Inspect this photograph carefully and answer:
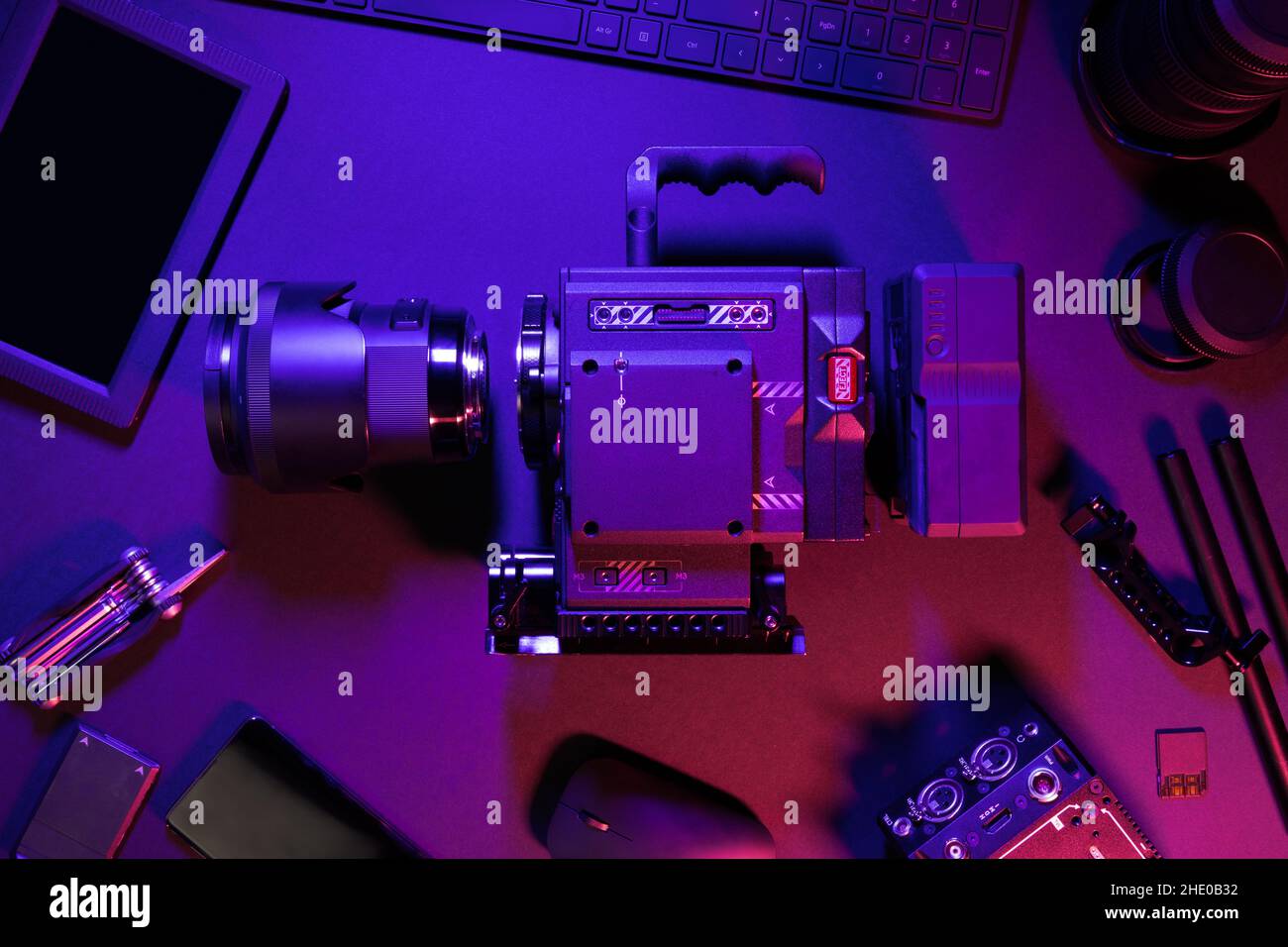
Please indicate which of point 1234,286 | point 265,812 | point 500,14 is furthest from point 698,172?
point 265,812

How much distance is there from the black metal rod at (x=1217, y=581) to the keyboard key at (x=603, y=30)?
0.83 m

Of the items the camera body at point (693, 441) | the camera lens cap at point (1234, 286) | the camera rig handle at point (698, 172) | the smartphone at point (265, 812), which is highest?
the camera rig handle at point (698, 172)

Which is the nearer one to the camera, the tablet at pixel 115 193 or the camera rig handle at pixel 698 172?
the camera rig handle at pixel 698 172

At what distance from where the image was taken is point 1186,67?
35.1 inches

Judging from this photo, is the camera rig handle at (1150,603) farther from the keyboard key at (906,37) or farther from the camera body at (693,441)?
the keyboard key at (906,37)

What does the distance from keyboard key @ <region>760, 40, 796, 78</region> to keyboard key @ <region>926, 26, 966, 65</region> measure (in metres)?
0.16

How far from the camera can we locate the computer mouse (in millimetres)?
958

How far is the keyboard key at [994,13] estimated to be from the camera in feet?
3.28

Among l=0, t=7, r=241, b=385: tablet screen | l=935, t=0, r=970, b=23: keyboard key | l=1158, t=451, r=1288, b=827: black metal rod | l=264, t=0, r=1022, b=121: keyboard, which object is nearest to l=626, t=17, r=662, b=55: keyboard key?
l=264, t=0, r=1022, b=121: keyboard

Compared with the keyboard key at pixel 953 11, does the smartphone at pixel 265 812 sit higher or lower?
lower

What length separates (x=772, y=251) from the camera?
1037 mm

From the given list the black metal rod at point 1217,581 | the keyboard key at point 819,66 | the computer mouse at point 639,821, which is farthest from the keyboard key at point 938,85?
the computer mouse at point 639,821

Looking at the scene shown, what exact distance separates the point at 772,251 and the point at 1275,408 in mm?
657

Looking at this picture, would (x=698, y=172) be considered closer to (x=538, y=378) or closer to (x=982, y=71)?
(x=538, y=378)
